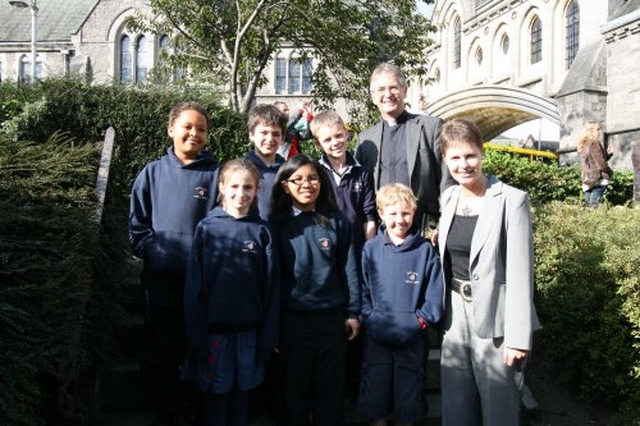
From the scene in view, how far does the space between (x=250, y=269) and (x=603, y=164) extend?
8.92 m

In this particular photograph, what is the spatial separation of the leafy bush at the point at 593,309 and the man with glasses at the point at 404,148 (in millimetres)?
1312

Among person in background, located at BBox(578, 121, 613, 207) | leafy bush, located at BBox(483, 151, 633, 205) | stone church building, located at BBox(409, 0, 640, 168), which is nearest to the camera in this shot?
leafy bush, located at BBox(483, 151, 633, 205)

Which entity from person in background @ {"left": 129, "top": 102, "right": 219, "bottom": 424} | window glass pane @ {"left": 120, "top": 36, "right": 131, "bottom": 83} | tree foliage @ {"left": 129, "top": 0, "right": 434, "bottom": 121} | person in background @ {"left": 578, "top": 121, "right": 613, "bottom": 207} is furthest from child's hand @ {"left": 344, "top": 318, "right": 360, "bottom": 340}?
window glass pane @ {"left": 120, "top": 36, "right": 131, "bottom": 83}

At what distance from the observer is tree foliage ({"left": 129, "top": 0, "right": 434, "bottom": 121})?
35.8ft

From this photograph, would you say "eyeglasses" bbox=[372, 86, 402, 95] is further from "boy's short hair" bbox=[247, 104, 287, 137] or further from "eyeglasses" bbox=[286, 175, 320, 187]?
"eyeglasses" bbox=[286, 175, 320, 187]

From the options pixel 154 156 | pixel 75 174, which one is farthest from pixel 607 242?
pixel 154 156

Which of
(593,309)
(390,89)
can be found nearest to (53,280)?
(390,89)

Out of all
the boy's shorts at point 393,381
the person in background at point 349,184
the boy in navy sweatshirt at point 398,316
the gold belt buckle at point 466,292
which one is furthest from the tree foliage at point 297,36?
the gold belt buckle at point 466,292

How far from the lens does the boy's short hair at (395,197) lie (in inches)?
127

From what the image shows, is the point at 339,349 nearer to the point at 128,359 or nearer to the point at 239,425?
the point at 239,425

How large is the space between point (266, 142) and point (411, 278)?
1.32 meters

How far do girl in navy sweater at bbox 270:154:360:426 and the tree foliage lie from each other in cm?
761

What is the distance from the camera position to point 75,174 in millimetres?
4270

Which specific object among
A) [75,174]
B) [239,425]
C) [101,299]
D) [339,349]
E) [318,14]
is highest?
[318,14]
